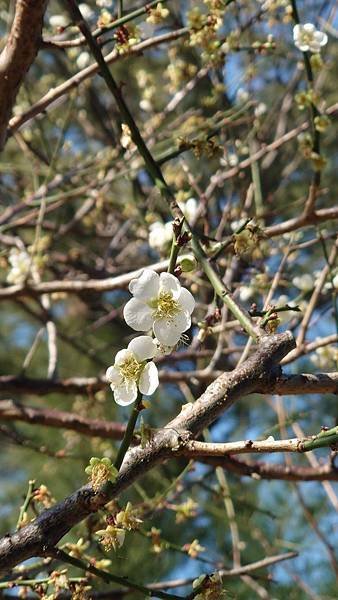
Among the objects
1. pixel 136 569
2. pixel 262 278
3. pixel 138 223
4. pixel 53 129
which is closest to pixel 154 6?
pixel 262 278

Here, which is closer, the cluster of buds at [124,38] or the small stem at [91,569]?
the small stem at [91,569]

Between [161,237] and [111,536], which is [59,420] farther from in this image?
[111,536]

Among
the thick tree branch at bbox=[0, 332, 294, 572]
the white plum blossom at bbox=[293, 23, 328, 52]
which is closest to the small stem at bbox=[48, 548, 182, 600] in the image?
the thick tree branch at bbox=[0, 332, 294, 572]

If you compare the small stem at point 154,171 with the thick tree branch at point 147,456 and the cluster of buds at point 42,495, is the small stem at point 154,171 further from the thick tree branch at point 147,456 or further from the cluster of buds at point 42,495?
the cluster of buds at point 42,495

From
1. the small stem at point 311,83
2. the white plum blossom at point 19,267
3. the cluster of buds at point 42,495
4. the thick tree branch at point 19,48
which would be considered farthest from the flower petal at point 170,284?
the white plum blossom at point 19,267

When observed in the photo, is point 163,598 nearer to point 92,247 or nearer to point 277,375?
point 277,375
